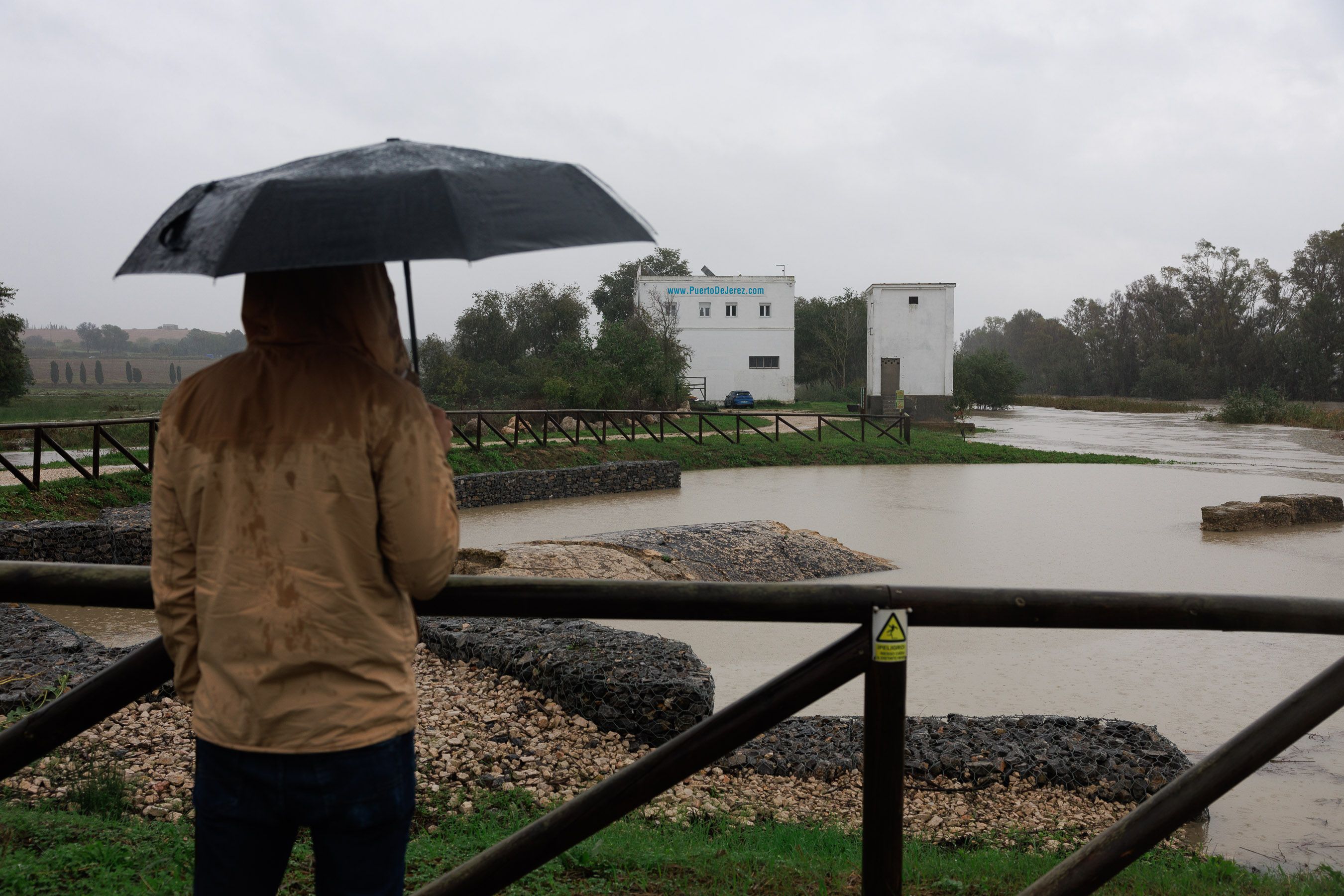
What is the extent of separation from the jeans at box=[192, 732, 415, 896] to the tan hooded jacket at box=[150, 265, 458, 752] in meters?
0.04

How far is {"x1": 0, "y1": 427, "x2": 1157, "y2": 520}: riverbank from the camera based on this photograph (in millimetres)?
20312

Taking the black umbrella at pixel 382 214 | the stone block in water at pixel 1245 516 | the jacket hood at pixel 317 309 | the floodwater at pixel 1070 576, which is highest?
the black umbrella at pixel 382 214

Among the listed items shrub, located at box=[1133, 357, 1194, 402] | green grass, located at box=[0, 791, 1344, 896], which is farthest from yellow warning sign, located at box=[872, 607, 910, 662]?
shrub, located at box=[1133, 357, 1194, 402]

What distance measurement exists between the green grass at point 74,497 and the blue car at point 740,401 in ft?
109

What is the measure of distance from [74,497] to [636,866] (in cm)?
1424

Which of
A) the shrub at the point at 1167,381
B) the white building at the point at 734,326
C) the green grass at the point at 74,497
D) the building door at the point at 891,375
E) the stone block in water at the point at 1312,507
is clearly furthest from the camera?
the shrub at the point at 1167,381

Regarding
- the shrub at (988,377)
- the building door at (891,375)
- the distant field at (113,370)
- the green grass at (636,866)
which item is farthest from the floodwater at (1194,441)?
the distant field at (113,370)

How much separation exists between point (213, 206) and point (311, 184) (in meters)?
0.23

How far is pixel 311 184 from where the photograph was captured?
5.20 ft

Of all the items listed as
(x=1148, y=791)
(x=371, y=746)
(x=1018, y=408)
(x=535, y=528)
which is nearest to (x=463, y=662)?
(x=1148, y=791)

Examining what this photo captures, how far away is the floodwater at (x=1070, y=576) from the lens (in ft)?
18.8

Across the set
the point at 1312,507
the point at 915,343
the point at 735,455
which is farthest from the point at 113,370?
the point at 1312,507

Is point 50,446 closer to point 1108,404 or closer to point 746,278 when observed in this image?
point 746,278

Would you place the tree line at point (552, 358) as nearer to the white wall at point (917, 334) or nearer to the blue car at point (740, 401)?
the blue car at point (740, 401)
